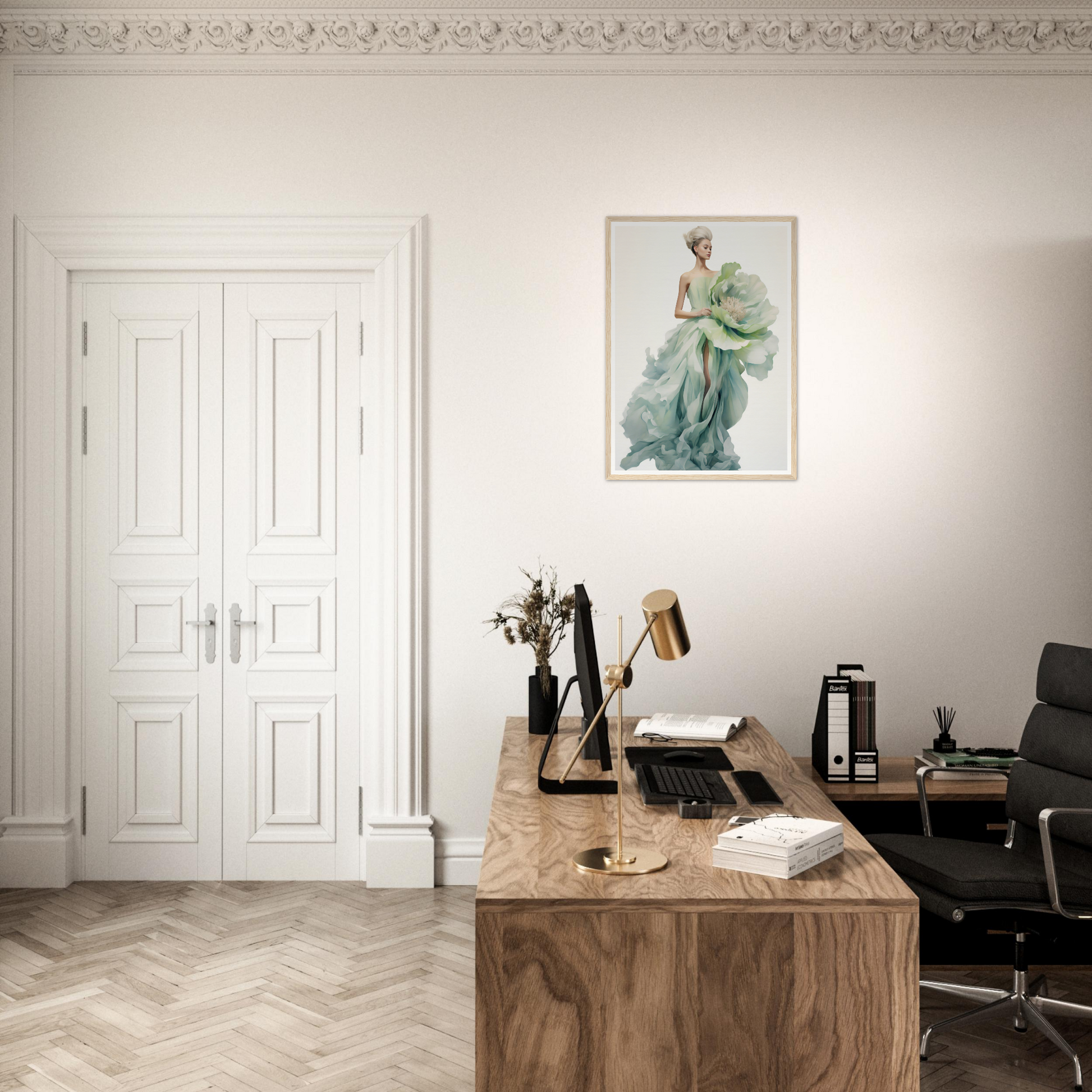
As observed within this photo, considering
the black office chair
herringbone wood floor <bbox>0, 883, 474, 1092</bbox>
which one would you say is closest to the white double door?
herringbone wood floor <bbox>0, 883, 474, 1092</bbox>

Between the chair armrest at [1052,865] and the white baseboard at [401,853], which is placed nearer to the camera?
the chair armrest at [1052,865]

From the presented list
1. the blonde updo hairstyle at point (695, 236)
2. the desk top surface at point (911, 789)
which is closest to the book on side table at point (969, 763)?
the desk top surface at point (911, 789)

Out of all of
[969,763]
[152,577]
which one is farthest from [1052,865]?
[152,577]

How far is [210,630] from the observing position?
392 cm

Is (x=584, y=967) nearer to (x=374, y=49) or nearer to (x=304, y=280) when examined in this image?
(x=304, y=280)

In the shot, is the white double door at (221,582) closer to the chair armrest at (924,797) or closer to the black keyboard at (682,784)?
the black keyboard at (682,784)

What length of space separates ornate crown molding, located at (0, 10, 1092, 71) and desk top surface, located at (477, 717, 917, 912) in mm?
2810

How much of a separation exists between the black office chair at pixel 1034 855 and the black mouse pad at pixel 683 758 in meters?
0.53

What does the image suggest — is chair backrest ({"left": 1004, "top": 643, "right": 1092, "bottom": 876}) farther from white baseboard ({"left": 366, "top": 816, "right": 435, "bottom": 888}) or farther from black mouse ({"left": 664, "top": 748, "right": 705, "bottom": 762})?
white baseboard ({"left": 366, "top": 816, "right": 435, "bottom": 888})

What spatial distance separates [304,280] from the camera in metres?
3.89

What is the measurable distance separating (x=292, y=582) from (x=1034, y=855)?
2.82 metres

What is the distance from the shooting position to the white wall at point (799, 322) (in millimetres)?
3811

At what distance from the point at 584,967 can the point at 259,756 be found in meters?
2.53

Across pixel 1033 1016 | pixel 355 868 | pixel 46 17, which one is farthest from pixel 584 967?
pixel 46 17
